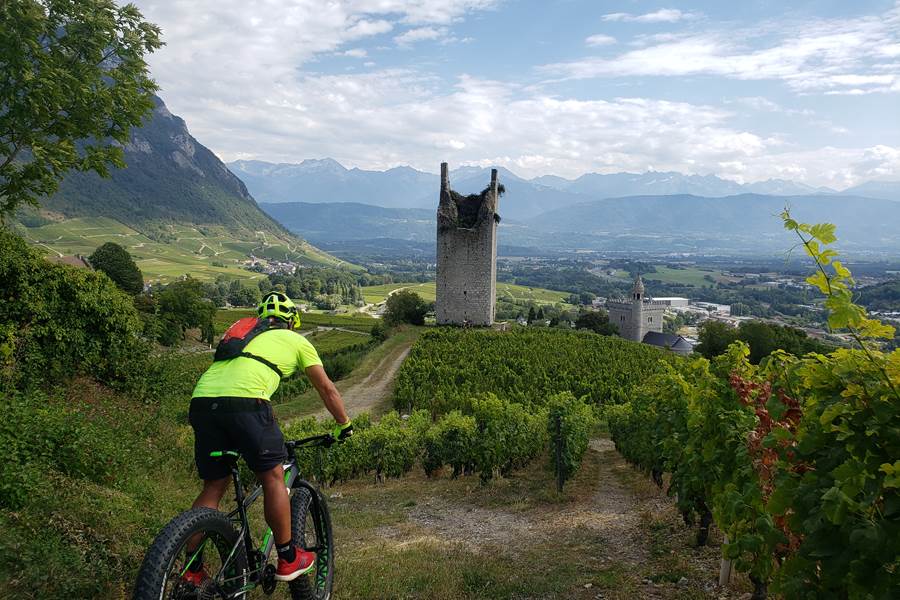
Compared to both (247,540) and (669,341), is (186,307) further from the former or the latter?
(669,341)

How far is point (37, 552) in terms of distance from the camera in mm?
4934

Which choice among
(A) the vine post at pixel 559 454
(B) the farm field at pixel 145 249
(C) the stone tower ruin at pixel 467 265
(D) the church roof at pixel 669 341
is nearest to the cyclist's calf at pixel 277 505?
(A) the vine post at pixel 559 454

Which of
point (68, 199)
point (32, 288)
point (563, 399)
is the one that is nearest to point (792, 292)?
point (563, 399)

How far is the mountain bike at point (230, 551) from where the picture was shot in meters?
3.72

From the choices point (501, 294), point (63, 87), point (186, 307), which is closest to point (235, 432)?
point (63, 87)

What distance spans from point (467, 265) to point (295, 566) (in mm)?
43139

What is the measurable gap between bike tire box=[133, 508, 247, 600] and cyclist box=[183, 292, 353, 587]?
0.20 metres

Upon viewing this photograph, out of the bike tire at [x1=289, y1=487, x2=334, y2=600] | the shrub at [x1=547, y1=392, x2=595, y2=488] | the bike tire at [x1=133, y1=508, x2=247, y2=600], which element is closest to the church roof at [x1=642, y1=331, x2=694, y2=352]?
the shrub at [x1=547, y1=392, x2=595, y2=488]

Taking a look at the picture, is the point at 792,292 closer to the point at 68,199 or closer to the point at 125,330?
the point at 125,330

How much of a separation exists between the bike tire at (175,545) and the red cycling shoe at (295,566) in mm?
420

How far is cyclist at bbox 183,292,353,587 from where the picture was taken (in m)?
4.43

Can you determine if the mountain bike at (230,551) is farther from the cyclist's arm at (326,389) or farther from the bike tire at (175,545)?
the cyclist's arm at (326,389)

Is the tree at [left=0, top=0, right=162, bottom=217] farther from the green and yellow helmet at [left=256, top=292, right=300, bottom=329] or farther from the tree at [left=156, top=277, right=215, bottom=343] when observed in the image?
the tree at [left=156, top=277, right=215, bottom=343]

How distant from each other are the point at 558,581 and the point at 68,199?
231751 mm
